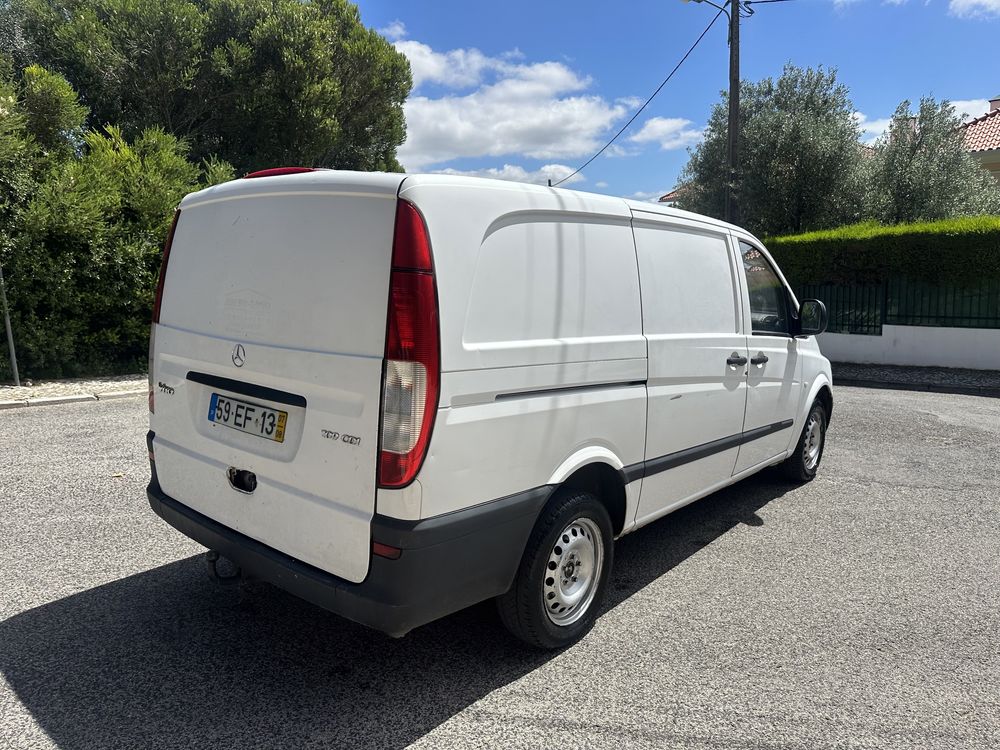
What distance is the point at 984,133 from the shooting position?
24.8 meters

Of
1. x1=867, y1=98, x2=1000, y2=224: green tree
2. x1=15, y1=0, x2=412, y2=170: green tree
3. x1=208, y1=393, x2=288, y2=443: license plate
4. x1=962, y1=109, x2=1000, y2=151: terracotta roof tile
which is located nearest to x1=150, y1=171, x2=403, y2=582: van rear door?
x1=208, y1=393, x2=288, y2=443: license plate

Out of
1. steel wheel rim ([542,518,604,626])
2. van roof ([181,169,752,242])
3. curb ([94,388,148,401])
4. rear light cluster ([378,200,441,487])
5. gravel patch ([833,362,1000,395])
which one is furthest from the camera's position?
gravel patch ([833,362,1000,395])

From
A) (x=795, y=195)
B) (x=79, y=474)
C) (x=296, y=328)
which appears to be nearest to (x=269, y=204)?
(x=296, y=328)

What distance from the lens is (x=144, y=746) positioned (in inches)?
94.7

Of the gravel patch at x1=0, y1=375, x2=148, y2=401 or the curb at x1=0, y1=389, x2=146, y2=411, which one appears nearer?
the curb at x1=0, y1=389, x2=146, y2=411

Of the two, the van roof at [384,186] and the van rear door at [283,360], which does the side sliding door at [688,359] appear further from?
the van rear door at [283,360]

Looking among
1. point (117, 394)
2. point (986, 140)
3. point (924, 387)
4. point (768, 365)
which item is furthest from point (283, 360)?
point (986, 140)

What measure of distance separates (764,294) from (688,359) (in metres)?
1.34

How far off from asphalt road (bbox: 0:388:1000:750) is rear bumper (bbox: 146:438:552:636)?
1.45 ft

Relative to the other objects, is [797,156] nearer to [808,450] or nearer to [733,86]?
[733,86]

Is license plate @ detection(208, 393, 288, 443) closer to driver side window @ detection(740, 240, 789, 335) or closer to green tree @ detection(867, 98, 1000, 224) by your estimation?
Result: driver side window @ detection(740, 240, 789, 335)

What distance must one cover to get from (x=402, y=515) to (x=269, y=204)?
1.39 meters

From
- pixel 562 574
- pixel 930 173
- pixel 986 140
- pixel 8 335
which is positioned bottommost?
pixel 562 574

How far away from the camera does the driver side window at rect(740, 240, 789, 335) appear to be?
4566 millimetres
